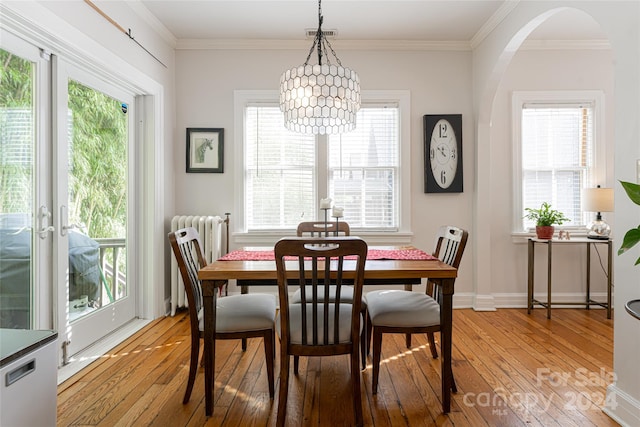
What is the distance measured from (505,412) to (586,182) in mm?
3006

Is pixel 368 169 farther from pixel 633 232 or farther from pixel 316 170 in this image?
pixel 633 232

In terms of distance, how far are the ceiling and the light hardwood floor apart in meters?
2.79

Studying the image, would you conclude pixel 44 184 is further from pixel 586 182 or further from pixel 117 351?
pixel 586 182

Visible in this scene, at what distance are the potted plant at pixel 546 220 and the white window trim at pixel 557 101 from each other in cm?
20

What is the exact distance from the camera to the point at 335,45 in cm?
388

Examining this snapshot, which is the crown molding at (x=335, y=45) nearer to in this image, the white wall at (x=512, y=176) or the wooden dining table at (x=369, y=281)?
the white wall at (x=512, y=176)

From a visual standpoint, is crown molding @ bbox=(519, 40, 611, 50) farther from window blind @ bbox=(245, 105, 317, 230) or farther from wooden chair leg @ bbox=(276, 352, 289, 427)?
wooden chair leg @ bbox=(276, 352, 289, 427)

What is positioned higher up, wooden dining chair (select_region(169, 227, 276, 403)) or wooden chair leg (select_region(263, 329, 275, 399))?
wooden dining chair (select_region(169, 227, 276, 403))

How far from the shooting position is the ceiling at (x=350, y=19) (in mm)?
3162

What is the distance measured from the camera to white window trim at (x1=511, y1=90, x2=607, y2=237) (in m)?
3.86

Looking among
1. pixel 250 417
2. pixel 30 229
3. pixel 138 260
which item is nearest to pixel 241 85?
pixel 138 260

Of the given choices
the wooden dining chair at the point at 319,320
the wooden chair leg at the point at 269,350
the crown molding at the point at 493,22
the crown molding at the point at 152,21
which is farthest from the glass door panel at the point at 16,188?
the crown molding at the point at 493,22

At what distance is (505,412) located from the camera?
1971 mm

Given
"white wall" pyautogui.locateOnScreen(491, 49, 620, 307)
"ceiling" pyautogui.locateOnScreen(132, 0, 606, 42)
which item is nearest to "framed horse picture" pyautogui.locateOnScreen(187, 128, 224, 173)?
"ceiling" pyautogui.locateOnScreen(132, 0, 606, 42)
